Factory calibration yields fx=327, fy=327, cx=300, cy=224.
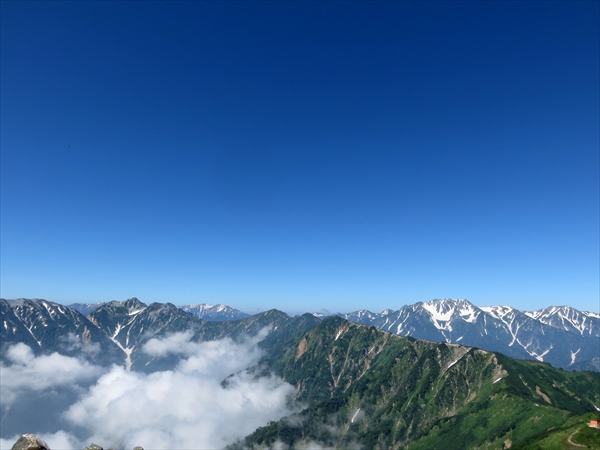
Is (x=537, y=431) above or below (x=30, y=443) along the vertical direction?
below

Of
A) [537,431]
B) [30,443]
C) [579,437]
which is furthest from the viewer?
[537,431]

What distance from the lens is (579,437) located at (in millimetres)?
143375

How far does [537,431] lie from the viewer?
7643 inches

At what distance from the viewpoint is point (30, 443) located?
2120cm

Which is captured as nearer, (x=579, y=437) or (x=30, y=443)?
(x=30, y=443)

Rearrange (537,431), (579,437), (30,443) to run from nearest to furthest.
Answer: (30,443) < (579,437) < (537,431)

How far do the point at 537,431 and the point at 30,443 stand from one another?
258374 mm

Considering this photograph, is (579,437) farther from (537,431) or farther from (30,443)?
(30,443)

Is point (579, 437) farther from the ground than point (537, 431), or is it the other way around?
point (579, 437)

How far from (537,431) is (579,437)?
61488mm

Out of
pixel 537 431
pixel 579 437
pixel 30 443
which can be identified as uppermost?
pixel 30 443

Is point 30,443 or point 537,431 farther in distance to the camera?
point 537,431

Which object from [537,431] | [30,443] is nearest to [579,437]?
[537,431]
